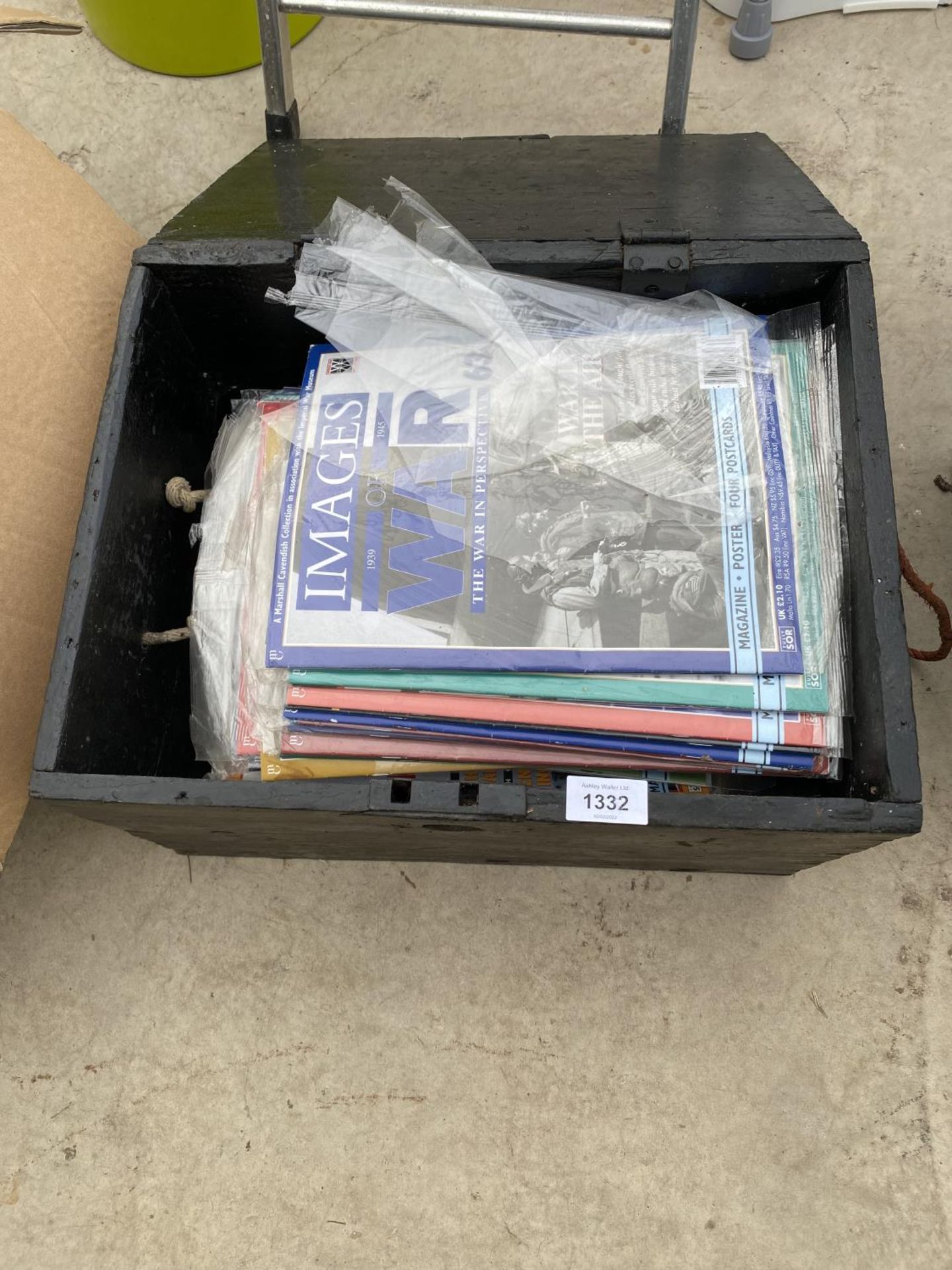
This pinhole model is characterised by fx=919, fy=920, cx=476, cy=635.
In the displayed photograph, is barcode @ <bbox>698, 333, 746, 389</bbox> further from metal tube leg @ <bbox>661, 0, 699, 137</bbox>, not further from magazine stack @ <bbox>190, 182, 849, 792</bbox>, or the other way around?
metal tube leg @ <bbox>661, 0, 699, 137</bbox>

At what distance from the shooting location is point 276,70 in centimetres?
86

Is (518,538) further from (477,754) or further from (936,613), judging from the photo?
(936,613)

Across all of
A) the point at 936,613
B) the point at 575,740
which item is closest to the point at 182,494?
the point at 575,740

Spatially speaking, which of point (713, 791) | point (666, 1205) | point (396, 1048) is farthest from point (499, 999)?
point (713, 791)

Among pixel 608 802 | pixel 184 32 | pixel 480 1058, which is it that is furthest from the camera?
pixel 184 32

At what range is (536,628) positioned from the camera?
0.64 meters

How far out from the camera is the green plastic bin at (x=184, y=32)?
3.56ft

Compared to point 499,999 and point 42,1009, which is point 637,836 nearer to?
point 499,999

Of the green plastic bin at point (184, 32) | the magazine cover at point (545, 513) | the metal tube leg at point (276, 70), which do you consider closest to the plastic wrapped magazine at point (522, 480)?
the magazine cover at point (545, 513)

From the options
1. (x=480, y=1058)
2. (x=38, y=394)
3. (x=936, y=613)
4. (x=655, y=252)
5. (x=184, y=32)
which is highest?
(x=184, y=32)

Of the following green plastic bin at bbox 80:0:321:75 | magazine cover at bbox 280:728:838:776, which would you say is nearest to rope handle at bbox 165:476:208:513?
magazine cover at bbox 280:728:838:776

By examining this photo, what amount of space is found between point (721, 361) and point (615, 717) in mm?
298

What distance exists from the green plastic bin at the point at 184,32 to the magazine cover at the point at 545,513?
2.10ft

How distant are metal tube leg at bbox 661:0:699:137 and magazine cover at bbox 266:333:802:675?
0.88 feet
